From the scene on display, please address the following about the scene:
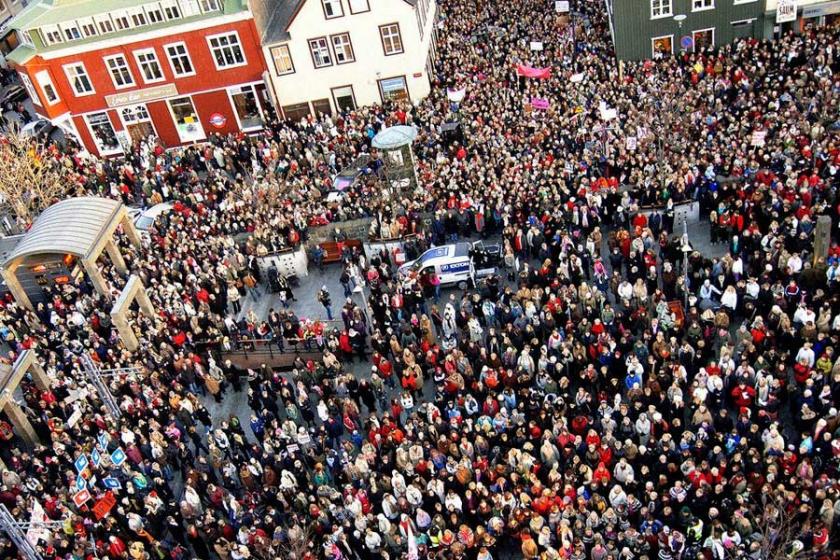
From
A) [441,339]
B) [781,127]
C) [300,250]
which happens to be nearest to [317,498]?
[441,339]

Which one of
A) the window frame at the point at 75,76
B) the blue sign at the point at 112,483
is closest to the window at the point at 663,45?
the window frame at the point at 75,76

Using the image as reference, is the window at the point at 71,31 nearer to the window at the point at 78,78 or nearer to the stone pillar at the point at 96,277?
the window at the point at 78,78

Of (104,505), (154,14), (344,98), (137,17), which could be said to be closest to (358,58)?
(344,98)

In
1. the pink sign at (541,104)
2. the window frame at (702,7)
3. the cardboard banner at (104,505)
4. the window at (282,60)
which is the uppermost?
the window at (282,60)

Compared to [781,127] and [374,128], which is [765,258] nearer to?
[781,127]

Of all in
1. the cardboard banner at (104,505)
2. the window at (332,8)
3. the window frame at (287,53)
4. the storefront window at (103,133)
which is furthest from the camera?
the storefront window at (103,133)
